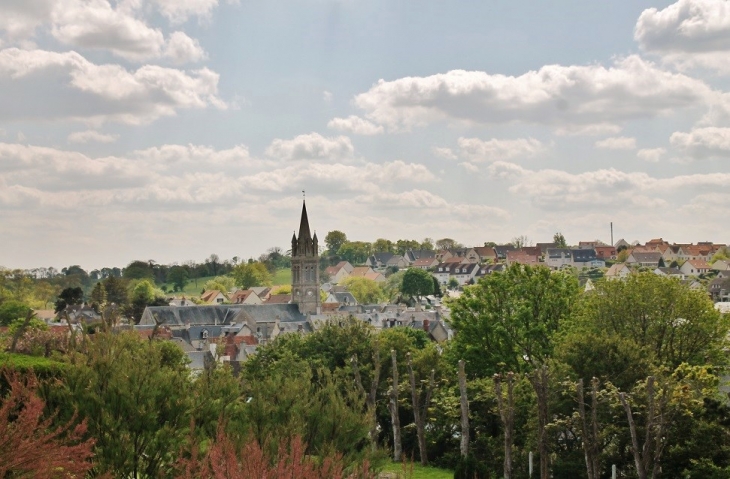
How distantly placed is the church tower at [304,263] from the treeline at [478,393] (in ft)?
191

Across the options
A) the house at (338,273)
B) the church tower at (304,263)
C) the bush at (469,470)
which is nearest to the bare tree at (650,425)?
the bush at (469,470)

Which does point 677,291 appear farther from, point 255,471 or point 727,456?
point 255,471

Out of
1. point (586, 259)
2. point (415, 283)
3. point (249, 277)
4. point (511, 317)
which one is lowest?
point (511, 317)

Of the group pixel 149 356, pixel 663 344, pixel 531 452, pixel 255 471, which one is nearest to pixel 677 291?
pixel 663 344

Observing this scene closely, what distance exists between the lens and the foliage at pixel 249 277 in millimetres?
176875

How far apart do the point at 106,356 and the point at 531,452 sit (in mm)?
14199

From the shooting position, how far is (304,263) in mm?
105562

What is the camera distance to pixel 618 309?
34531 millimetres

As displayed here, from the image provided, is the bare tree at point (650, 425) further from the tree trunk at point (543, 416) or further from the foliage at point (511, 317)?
the foliage at point (511, 317)

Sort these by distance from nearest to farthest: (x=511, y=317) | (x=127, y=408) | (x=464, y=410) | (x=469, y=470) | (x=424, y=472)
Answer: (x=127, y=408)
(x=469, y=470)
(x=464, y=410)
(x=424, y=472)
(x=511, y=317)

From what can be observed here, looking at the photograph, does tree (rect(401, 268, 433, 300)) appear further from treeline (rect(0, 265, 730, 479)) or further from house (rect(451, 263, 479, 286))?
treeline (rect(0, 265, 730, 479))

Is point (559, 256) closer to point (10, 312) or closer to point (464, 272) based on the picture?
point (464, 272)

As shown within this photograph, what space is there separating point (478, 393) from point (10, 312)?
A: 8431 cm

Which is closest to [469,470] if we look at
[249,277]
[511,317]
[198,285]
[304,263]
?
[511,317]
